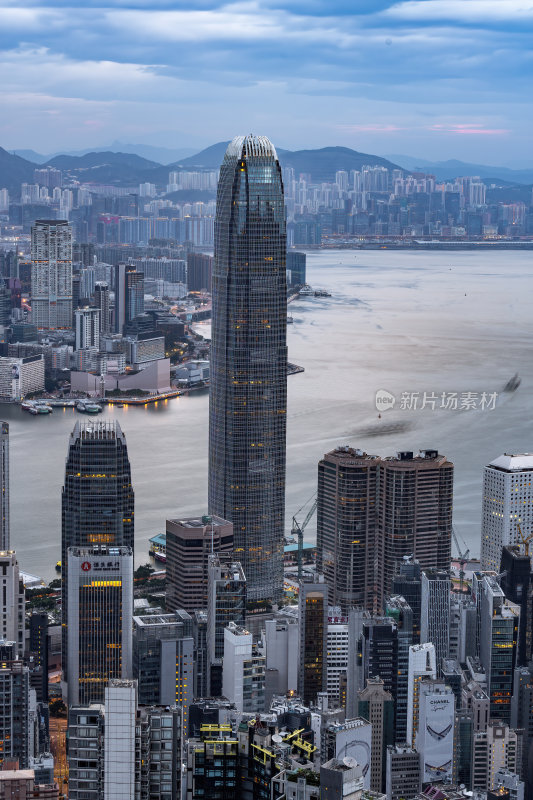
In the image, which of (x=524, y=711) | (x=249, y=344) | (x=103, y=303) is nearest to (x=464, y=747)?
(x=524, y=711)

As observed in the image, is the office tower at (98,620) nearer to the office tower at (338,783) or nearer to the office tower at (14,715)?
the office tower at (14,715)

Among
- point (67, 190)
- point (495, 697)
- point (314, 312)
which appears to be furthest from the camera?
point (67, 190)

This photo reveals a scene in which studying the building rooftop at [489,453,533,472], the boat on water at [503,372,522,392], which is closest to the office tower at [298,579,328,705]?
the building rooftop at [489,453,533,472]

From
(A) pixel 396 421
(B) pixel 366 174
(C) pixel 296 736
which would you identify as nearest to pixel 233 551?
(A) pixel 396 421

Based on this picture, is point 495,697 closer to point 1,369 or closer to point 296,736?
point 296,736

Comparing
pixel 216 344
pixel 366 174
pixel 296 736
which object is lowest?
pixel 296 736

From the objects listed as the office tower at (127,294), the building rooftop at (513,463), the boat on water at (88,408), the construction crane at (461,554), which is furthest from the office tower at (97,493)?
the office tower at (127,294)
